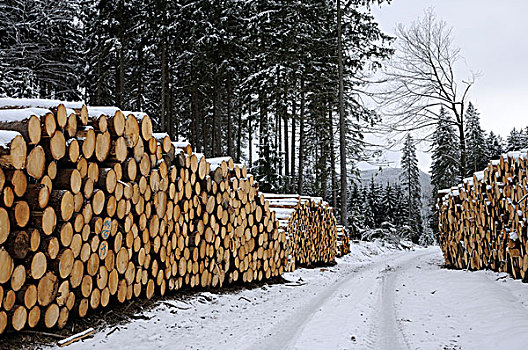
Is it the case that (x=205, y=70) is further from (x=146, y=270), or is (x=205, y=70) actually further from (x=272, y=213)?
(x=146, y=270)

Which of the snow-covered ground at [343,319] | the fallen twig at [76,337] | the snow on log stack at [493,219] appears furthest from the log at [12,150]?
the snow on log stack at [493,219]

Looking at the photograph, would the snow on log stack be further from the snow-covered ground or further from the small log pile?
the small log pile

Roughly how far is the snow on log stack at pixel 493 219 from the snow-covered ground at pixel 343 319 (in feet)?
1.72

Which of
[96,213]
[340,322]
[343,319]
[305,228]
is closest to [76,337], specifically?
[96,213]

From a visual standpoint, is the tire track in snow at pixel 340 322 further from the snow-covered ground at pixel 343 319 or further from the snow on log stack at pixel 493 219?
the snow on log stack at pixel 493 219

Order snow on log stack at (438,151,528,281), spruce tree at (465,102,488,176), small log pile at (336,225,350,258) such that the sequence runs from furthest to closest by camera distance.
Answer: spruce tree at (465,102,488,176)
small log pile at (336,225,350,258)
snow on log stack at (438,151,528,281)

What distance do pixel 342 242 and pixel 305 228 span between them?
20.3ft

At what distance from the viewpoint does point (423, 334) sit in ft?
18.4

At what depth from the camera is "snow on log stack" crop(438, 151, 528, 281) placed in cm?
751

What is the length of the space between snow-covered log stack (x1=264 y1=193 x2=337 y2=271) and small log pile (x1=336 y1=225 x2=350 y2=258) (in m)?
1.95

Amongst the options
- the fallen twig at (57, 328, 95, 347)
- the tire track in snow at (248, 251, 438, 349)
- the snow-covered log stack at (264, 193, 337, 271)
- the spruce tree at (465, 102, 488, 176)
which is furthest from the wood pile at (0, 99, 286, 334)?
the spruce tree at (465, 102, 488, 176)

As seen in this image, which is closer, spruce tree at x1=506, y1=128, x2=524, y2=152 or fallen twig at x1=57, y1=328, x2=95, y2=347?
fallen twig at x1=57, y1=328, x2=95, y2=347

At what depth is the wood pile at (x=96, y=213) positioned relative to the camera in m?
4.20

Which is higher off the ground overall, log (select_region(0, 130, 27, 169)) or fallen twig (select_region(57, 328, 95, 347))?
log (select_region(0, 130, 27, 169))
